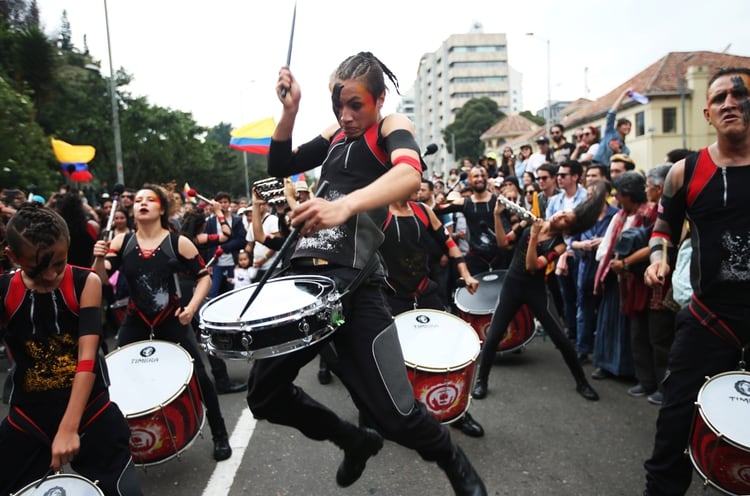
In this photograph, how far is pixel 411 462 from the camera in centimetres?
390

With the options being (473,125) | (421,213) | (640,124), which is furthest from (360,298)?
(473,125)

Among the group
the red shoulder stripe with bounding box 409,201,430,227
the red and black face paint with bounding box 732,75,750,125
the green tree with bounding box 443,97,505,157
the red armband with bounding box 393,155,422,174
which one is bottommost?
the red shoulder stripe with bounding box 409,201,430,227

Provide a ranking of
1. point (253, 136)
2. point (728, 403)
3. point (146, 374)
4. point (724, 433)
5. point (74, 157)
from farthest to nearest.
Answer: point (74, 157)
point (253, 136)
point (146, 374)
point (728, 403)
point (724, 433)

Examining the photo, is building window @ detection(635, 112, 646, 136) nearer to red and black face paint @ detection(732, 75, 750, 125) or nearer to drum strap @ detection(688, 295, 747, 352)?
red and black face paint @ detection(732, 75, 750, 125)

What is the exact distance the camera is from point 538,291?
5234mm

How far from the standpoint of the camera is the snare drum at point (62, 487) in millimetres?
2332

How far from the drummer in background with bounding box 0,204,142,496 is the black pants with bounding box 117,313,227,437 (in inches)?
56.4

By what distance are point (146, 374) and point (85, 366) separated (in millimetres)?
1078

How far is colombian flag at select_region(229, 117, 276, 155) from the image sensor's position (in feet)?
49.3

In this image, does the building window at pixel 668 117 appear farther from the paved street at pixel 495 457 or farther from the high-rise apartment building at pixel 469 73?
the high-rise apartment building at pixel 469 73

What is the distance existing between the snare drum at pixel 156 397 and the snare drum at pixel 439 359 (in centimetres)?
142

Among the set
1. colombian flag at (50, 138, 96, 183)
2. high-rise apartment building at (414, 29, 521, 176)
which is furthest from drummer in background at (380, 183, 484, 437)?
high-rise apartment building at (414, 29, 521, 176)

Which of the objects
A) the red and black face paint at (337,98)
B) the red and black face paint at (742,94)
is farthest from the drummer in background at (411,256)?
the red and black face paint at (742,94)

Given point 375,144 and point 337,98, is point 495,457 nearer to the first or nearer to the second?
point 375,144
